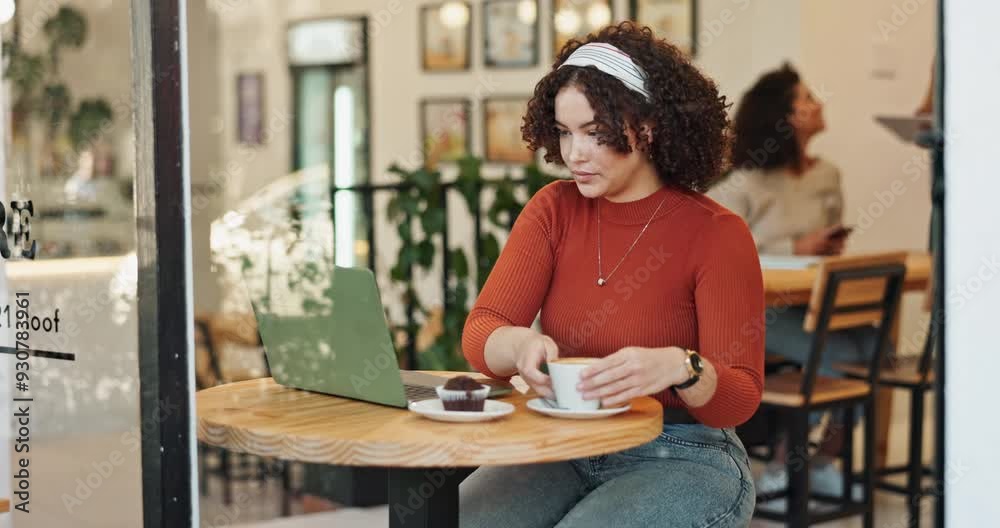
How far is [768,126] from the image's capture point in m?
4.49

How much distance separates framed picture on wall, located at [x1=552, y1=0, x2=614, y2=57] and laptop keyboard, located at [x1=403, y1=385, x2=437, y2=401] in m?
5.85

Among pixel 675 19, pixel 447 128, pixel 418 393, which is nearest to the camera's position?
pixel 418 393

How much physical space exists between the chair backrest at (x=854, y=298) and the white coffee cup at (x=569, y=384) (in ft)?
6.72

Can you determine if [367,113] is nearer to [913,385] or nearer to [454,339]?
[454,339]

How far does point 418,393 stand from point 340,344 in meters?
0.16

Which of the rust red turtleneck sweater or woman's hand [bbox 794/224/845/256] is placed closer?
the rust red turtleneck sweater

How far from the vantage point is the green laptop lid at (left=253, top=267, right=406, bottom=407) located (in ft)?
5.20

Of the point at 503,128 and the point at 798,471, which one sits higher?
the point at 503,128

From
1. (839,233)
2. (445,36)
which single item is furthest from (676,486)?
(445,36)

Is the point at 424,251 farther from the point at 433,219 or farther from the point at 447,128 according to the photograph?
the point at 447,128

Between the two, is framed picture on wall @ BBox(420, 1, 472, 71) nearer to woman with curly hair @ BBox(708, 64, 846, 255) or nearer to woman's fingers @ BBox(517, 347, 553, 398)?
woman with curly hair @ BBox(708, 64, 846, 255)

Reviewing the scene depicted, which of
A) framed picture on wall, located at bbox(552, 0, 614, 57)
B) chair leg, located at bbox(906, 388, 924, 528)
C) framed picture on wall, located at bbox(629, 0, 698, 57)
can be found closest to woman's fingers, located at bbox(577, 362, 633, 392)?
chair leg, located at bbox(906, 388, 924, 528)

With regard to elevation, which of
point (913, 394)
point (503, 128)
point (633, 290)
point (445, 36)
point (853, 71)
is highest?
point (445, 36)

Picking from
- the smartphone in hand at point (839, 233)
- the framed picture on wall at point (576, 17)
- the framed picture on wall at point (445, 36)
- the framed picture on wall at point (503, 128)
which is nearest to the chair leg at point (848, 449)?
the smartphone in hand at point (839, 233)
